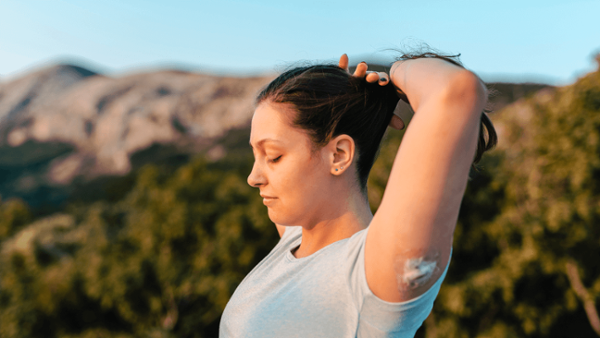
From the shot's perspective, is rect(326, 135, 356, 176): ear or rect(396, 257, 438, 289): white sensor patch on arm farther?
rect(326, 135, 356, 176): ear

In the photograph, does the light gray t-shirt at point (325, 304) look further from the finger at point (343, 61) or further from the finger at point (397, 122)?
the finger at point (343, 61)

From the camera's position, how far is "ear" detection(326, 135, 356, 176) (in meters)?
0.93

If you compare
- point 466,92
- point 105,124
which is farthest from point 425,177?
point 105,124

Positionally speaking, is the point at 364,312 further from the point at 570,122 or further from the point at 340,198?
the point at 570,122

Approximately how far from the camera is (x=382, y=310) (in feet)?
2.26

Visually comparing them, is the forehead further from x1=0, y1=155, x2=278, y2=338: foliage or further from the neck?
x1=0, y1=155, x2=278, y2=338: foliage

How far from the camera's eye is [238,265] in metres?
10.7

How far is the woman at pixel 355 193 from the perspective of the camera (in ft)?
2.05

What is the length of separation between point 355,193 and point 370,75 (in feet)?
1.02

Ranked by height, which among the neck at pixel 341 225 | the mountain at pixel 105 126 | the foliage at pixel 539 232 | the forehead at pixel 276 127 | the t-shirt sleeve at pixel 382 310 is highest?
the forehead at pixel 276 127

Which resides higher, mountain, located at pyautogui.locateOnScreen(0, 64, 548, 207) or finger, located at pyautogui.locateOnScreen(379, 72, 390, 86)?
finger, located at pyautogui.locateOnScreen(379, 72, 390, 86)

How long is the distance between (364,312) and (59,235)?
2245cm

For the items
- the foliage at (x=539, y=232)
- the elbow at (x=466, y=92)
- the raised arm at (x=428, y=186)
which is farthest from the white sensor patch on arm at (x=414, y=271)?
the foliage at (x=539, y=232)

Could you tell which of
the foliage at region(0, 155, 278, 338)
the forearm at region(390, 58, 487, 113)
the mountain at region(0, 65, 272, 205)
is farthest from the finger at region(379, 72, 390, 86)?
the mountain at region(0, 65, 272, 205)
